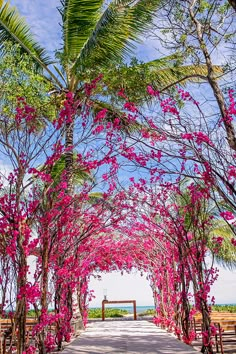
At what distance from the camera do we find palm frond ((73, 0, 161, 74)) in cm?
818

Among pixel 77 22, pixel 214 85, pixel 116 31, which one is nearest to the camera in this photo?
pixel 214 85

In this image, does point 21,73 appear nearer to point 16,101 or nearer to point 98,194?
point 16,101

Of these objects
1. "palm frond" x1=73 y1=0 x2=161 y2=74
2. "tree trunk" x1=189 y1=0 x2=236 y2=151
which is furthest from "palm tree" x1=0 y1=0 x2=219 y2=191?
"tree trunk" x1=189 y1=0 x2=236 y2=151

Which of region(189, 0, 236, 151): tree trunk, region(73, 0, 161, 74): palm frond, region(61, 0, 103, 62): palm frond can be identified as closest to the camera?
region(189, 0, 236, 151): tree trunk

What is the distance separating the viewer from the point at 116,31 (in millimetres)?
8344

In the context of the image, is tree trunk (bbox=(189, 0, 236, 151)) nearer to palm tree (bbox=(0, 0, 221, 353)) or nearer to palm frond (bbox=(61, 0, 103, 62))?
palm tree (bbox=(0, 0, 221, 353))

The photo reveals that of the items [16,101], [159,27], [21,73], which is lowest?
[16,101]

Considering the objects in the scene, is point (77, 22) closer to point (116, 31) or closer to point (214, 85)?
point (116, 31)

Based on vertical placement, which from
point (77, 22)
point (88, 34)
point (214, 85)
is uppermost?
point (77, 22)

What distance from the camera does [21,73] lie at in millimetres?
5973

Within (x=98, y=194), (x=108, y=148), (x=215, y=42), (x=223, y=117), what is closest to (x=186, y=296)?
(x=108, y=148)

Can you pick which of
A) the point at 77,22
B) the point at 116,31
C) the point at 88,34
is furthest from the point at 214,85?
the point at 77,22

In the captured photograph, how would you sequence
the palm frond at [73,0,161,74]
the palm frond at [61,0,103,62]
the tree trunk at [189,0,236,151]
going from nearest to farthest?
the tree trunk at [189,0,236,151] → the palm frond at [73,0,161,74] → the palm frond at [61,0,103,62]

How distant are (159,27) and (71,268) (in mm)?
4889
